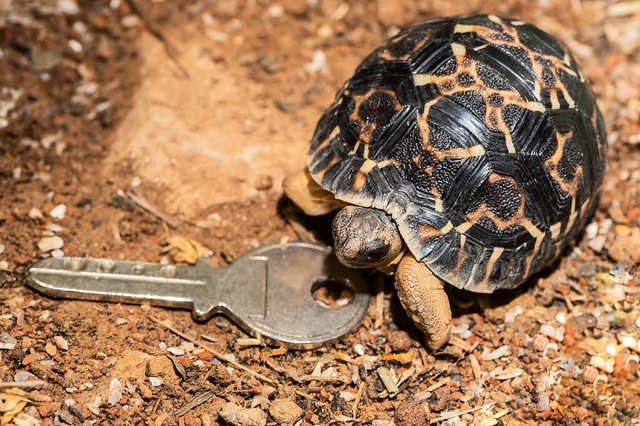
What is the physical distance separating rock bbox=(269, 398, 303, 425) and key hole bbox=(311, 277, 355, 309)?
1.95ft

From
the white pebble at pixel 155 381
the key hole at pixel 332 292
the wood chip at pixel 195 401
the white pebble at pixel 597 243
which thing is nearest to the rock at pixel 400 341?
the key hole at pixel 332 292

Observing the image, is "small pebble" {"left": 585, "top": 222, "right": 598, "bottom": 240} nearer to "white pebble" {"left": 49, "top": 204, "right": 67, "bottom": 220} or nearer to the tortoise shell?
the tortoise shell

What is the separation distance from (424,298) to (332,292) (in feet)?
1.95

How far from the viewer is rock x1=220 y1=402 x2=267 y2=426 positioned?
300 cm

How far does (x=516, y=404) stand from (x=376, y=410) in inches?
26.3

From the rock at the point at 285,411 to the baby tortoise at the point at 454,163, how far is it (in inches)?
27.3

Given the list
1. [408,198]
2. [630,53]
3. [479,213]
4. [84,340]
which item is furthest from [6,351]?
[630,53]

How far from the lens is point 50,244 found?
11.8 feet

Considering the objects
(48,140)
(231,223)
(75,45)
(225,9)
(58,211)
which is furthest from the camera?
(225,9)

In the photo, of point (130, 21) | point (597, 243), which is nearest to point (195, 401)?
point (597, 243)

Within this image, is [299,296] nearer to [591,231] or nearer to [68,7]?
[591,231]

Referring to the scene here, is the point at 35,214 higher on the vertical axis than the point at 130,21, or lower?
lower

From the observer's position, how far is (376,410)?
3.21 metres

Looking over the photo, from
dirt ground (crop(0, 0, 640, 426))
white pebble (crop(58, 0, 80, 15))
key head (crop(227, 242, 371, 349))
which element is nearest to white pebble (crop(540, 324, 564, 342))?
dirt ground (crop(0, 0, 640, 426))
